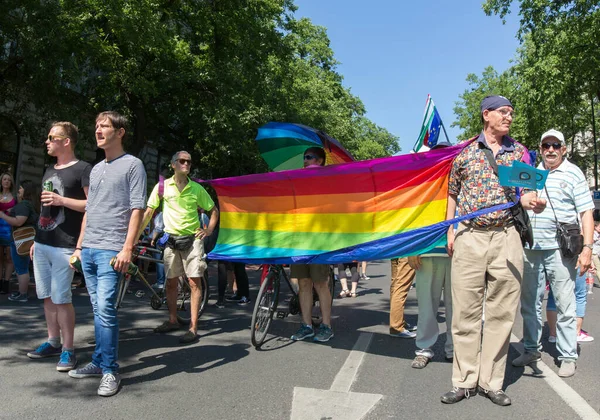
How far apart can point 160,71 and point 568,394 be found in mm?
14040

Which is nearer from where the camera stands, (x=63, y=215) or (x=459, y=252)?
(x=459, y=252)

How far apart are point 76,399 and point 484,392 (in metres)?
2.88

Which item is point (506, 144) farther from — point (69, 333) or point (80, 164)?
point (69, 333)

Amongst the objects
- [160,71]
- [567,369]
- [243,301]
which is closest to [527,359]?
[567,369]

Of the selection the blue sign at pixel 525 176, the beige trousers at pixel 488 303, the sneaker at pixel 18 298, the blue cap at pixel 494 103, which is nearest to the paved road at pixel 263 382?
the beige trousers at pixel 488 303

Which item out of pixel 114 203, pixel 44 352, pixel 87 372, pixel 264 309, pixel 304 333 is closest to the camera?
pixel 114 203

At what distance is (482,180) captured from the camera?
4164 millimetres

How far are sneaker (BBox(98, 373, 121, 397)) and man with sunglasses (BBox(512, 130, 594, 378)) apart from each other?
3358mm

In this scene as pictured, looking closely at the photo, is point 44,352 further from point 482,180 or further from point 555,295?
point 555,295

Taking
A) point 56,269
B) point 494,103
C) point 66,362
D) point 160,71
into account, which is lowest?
point 66,362

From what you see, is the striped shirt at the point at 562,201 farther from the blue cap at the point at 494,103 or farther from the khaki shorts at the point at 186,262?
the khaki shorts at the point at 186,262

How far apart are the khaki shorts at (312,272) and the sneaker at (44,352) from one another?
2.46 m

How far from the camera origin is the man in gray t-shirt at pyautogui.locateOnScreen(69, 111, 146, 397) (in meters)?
4.15

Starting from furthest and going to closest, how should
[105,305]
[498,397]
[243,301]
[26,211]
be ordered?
[243,301], [26,211], [105,305], [498,397]
